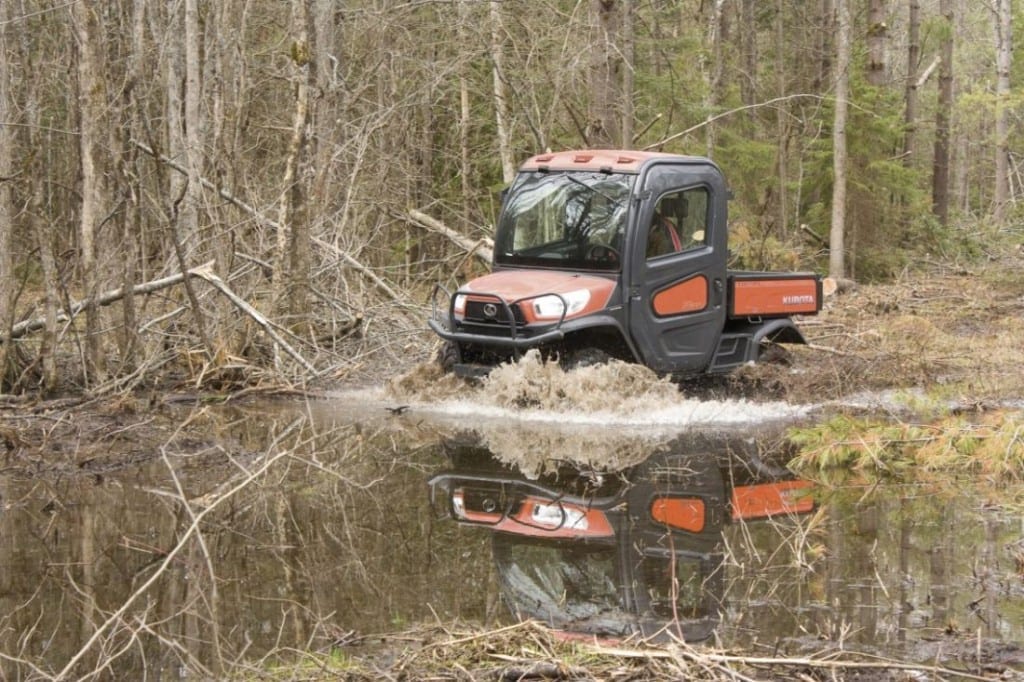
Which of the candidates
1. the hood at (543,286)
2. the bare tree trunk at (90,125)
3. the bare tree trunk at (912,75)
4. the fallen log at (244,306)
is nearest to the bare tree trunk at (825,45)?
the bare tree trunk at (912,75)

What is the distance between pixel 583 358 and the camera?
11.2 m

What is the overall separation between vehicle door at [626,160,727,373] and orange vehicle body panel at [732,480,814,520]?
3.10 m

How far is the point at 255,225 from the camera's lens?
48.2ft

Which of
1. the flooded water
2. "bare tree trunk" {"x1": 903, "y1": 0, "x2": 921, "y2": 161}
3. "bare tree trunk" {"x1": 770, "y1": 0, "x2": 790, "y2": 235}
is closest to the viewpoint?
Answer: the flooded water

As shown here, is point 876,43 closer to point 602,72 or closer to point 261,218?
point 602,72

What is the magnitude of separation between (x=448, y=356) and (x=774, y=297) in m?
3.44

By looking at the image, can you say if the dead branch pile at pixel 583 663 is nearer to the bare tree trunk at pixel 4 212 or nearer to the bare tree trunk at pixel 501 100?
the bare tree trunk at pixel 4 212

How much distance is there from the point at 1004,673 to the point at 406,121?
16769mm

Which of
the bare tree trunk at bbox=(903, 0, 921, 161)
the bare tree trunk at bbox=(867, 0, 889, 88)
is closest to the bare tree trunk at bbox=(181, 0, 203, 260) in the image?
the bare tree trunk at bbox=(867, 0, 889, 88)

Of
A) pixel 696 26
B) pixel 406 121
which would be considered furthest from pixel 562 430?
pixel 696 26

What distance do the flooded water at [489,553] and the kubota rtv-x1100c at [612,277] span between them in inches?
46.9

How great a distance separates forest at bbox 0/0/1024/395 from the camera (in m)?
12.4

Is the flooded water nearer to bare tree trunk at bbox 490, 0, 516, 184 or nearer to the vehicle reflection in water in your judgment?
the vehicle reflection in water

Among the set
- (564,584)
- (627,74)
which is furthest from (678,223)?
(627,74)
